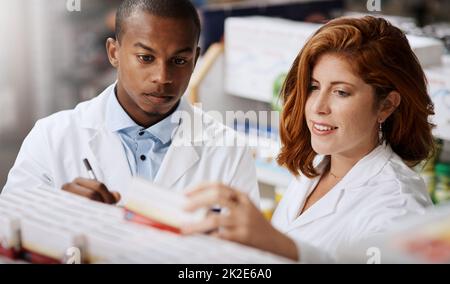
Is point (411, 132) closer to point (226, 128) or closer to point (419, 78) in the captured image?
point (419, 78)

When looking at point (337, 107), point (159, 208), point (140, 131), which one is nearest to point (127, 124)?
point (140, 131)

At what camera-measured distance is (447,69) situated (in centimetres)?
193

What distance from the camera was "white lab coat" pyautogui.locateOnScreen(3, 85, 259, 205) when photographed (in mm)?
1270

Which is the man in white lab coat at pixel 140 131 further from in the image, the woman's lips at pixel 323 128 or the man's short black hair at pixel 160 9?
the woman's lips at pixel 323 128

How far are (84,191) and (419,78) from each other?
0.60 m

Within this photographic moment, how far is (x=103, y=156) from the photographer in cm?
128

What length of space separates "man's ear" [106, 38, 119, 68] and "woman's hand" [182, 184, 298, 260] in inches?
12.7

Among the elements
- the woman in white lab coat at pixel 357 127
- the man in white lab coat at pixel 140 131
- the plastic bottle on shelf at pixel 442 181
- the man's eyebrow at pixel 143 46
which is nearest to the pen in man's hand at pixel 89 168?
the man in white lab coat at pixel 140 131

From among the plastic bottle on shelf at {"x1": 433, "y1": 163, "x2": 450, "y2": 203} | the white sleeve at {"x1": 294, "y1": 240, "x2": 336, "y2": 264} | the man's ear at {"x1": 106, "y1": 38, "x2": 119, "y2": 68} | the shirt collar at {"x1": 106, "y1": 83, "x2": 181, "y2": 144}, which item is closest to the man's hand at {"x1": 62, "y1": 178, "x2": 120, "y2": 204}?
the shirt collar at {"x1": 106, "y1": 83, "x2": 181, "y2": 144}

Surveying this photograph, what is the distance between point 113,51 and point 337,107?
40 centimetres

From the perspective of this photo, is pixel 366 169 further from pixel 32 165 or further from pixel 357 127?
pixel 32 165

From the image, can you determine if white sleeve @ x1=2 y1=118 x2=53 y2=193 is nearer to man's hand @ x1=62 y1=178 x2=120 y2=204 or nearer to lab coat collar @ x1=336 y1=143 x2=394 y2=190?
man's hand @ x1=62 y1=178 x2=120 y2=204
